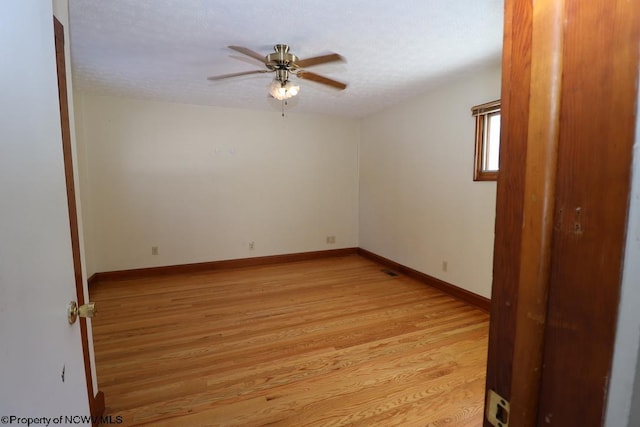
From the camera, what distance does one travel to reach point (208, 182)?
12.9 ft

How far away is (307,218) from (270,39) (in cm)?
286

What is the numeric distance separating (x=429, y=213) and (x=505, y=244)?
3.05m

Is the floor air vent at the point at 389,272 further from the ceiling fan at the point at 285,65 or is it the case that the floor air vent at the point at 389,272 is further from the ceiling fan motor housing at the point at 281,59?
the ceiling fan motor housing at the point at 281,59

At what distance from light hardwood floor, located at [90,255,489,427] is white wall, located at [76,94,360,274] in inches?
28.2

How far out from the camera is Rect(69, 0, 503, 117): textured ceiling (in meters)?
1.69

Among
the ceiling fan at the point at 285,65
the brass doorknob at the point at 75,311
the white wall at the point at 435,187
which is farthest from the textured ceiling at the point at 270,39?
the brass doorknob at the point at 75,311

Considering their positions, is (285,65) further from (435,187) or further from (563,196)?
(435,187)

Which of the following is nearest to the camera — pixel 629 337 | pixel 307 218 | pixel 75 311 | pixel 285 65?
pixel 629 337

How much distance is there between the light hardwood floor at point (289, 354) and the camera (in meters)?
1.57

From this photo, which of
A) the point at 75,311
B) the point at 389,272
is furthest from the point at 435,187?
the point at 75,311

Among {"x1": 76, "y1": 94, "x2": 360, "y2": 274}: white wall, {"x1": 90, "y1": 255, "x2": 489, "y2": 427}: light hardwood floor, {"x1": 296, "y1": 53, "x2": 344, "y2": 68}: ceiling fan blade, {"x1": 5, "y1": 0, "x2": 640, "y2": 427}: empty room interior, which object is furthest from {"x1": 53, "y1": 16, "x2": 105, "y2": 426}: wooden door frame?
{"x1": 76, "y1": 94, "x2": 360, "y2": 274}: white wall

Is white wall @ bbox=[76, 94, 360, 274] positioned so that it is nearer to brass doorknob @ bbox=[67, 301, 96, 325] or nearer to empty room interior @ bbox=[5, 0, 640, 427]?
empty room interior @ bbox=[5, 0, 640, 427]

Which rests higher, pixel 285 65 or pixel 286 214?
pixel 285 65

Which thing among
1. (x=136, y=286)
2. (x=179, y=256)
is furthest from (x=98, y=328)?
(x=179, y=256)
